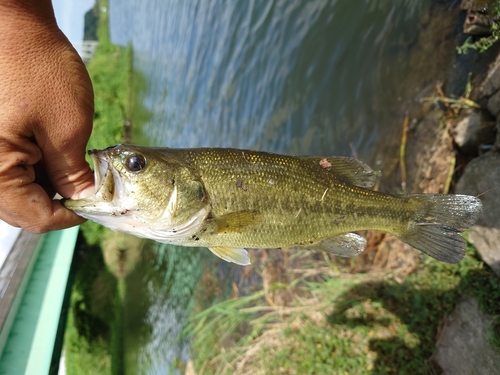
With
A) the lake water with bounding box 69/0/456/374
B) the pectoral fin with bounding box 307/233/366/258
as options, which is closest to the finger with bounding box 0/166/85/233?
the pectoral fin with bounding box 307/233/366/258

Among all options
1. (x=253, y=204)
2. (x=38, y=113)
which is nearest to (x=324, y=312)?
(x=253, y=204)

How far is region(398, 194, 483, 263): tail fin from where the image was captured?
2.34 m

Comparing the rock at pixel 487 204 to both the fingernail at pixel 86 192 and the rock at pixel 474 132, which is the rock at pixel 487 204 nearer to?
the rock at pixel 474 132

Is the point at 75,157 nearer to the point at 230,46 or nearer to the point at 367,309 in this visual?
the point at 367,309

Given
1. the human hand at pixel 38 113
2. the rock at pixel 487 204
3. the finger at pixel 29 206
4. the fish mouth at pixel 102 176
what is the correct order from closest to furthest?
the human hand at pixel 38 113 → the finger at pixel 29 206 → the fish mouth at pixel 102 176 → the rock at pixel 487 204

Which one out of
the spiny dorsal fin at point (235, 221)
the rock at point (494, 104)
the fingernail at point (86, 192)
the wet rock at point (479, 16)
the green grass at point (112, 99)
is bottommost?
the green grass at point (112, 99)

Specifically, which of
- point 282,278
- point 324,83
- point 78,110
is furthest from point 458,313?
point 78,110

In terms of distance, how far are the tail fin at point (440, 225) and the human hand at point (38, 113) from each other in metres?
2.10

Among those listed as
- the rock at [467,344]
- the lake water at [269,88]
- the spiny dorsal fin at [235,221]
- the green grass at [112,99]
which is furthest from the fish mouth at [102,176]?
the green grass at [112,99]

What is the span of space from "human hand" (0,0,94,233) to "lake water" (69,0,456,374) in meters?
4.37

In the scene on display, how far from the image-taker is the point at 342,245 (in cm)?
238

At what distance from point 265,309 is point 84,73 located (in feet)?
14.1

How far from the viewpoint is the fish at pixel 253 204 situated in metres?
2.00

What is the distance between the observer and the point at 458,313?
3.79 metres
